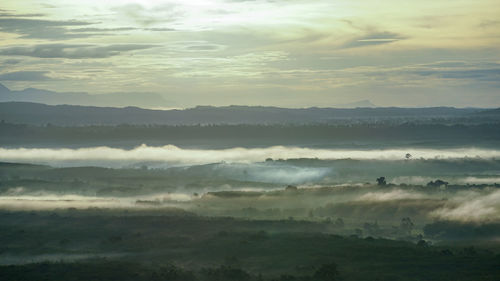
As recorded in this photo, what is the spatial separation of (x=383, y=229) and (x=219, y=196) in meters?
66.5

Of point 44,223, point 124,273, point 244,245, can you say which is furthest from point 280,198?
point 124,273

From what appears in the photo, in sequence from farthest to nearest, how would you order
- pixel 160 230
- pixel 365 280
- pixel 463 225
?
1. pixel 463 225
2. pixel 160 230
3. pixel 365 280

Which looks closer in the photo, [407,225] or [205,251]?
[205,251]

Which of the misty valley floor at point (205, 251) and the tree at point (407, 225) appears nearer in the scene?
the misty valley floor at point (205, 251)

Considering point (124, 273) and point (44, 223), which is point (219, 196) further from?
point (124, 273)

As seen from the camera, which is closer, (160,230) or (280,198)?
(160,230)

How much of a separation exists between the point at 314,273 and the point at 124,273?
61.5ft

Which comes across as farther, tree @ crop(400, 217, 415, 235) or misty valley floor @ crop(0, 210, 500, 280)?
tree @ crop(400, 217, 415, 235)

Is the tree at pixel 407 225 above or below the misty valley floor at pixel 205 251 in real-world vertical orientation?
below

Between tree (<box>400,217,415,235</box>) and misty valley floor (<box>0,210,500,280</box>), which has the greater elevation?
misty valley floor (<box>0,210,500,280</box>)

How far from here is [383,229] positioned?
434ft

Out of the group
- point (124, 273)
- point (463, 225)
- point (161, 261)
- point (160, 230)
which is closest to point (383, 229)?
point (463, 225)

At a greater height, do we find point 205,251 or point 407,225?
point 205,251

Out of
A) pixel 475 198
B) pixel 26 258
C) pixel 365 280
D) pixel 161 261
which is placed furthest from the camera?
pixel 475 198
